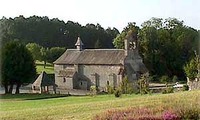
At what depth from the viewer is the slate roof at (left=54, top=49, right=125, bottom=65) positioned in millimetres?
51812

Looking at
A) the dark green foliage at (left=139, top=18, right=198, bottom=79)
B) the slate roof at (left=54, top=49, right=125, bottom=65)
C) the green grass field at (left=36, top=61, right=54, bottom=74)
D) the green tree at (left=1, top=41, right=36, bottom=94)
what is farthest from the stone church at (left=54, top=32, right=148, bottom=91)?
the green grass field at (left=36, top=61, right=54, bottom=74)

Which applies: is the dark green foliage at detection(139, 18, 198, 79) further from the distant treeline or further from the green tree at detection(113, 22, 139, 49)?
the distant treeline

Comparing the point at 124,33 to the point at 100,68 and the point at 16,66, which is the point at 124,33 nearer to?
the point at 100,68

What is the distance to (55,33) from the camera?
80375 mm

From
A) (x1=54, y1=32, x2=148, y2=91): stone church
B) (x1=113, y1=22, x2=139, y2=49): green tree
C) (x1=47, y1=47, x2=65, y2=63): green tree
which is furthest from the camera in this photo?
(x1=47, y1=47, x2=65, y2=63): green tree

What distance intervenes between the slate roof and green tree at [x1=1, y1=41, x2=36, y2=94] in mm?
9786

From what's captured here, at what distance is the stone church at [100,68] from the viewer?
51.5 metres

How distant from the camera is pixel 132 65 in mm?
52750

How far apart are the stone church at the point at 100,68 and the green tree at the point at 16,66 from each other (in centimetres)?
942

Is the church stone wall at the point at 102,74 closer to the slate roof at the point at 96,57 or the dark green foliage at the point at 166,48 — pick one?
the slate roof at the point at 96,57

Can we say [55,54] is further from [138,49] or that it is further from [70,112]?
[70,112]

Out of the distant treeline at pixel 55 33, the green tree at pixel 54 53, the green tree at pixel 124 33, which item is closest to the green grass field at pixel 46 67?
the green tree at pixel 54 53

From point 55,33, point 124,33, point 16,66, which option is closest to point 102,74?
point 124,33

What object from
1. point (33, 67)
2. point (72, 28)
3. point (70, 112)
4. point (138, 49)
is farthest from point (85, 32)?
point (70, 112)
